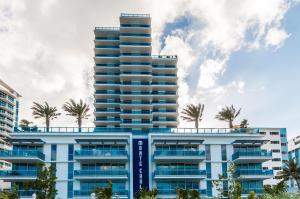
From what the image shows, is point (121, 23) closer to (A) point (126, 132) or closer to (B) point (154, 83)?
(B) point (154, 83)

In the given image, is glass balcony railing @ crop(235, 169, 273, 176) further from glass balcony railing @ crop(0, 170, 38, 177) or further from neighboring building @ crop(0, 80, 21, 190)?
neighboring building @ crop(0, 80, 21, 190)

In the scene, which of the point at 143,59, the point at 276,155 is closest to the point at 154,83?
the point at 143,59

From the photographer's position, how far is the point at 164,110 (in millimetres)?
95625

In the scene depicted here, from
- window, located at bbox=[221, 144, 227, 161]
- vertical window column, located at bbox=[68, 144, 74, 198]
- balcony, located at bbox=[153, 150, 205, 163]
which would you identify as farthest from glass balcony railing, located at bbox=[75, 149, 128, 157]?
window, located at bbox=[221, 144, 227, 161]

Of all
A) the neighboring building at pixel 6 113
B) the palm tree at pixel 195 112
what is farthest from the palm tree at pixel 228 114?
the neighboring building at pixel 6 113

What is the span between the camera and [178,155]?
65.1m

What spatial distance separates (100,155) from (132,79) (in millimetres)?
32970

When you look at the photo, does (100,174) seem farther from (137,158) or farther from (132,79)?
(132,79)

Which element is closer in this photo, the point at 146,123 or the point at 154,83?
the point at 146,123

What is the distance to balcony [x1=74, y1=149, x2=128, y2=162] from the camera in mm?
63244

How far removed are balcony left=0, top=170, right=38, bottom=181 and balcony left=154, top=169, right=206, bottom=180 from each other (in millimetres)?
18681

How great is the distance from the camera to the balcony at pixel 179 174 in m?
63.8

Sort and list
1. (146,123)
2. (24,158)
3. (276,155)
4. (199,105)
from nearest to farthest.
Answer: (24,158)
(199,105)
(146,123)
(276,155)

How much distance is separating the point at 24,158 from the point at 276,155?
81946 millimetres
